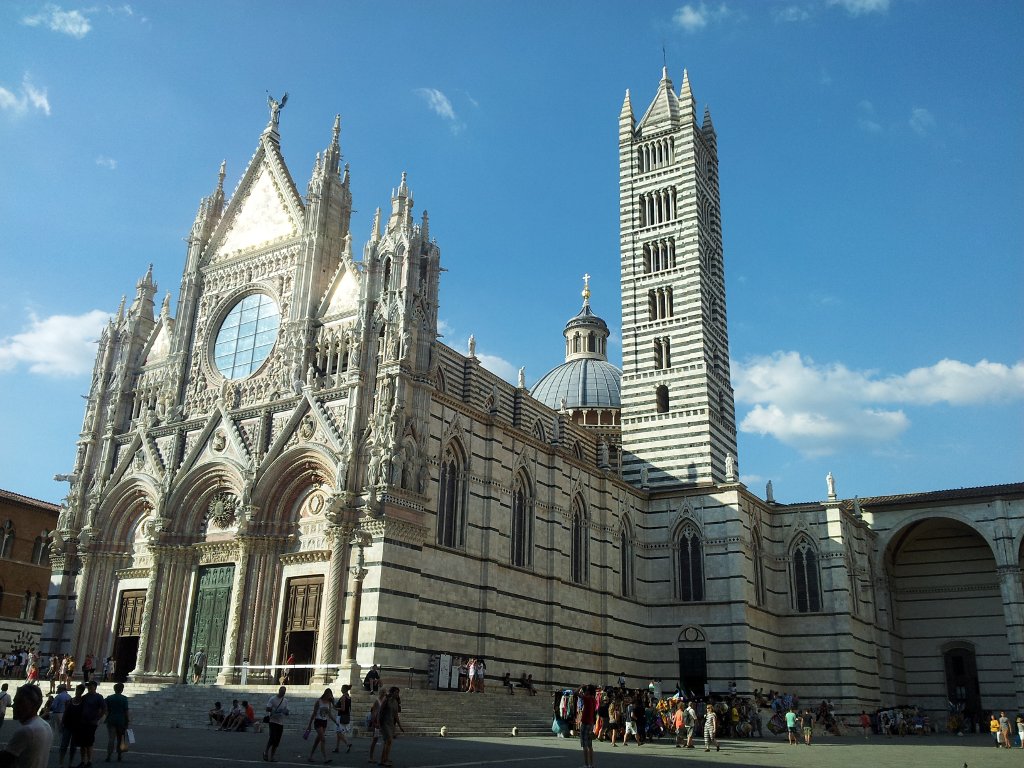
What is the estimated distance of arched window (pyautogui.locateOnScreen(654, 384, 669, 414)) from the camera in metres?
40.9

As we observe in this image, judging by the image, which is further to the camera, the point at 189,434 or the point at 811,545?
the point at 811,545

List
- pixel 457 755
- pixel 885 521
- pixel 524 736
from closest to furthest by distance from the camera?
1. pixel 457 755
2. pixel 524 736
3. pixel 885 521

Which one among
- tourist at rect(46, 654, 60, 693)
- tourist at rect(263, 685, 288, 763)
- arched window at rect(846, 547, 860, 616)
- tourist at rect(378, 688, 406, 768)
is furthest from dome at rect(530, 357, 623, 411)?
tourist at rect(263, 685, 288, 763)

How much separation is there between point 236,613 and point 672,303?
928 inches

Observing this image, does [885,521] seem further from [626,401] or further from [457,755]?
[457,755]

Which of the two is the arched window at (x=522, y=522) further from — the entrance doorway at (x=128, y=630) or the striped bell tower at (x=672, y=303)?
the entrance doorway at (x=128, y=630)

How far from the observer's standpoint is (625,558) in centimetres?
3794

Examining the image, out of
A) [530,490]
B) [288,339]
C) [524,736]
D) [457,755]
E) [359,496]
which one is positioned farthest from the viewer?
[530,490]

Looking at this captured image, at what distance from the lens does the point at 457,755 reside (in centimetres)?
1655

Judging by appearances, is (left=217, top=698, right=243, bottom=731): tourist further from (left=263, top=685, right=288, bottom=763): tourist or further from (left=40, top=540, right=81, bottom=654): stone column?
(left=40, top=540, right=81, bottom=654): stone column

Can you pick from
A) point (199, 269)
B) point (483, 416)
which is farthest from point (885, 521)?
point (199, 269)

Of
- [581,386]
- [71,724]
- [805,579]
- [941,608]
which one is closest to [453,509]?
[71,724]

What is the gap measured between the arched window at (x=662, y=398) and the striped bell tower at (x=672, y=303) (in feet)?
0.15

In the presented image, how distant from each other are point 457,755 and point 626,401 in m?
26.3
